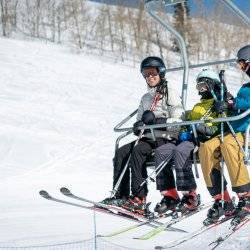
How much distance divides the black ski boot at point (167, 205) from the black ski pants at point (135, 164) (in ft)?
0.70

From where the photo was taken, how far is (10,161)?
13336 mm

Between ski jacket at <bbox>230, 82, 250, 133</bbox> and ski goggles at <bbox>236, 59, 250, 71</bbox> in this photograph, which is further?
ski goggles at <bbox>236, 59, 250, 71</bbox>

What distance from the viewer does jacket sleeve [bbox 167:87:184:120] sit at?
607 centimetres

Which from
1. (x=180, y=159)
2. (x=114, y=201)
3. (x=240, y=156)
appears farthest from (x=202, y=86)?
(x=114, y=201)

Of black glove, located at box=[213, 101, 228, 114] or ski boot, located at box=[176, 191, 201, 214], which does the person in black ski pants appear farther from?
black glove, located at box=[213, 101, 228, 114]

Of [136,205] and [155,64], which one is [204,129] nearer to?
[155,64]

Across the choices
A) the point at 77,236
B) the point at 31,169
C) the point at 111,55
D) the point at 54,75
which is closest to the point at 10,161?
the point at 31,169

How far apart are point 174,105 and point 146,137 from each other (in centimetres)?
51

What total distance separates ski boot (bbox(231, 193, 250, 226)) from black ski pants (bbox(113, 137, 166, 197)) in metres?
1.17

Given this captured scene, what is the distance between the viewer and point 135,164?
6078 mm

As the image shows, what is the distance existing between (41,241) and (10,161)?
670 cm

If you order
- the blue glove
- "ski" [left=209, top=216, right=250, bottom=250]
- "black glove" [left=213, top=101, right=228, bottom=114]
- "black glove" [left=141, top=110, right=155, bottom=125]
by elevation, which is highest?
"black glove" [left=213, top=101, right=228, bottom=114]

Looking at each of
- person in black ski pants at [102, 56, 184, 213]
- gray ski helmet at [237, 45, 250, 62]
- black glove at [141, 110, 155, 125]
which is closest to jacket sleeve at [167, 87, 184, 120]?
person in black ski pants at [102, 56, 184, 213]

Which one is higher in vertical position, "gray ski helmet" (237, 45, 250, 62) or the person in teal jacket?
"gray ski helmet" (237, 45, 250, 62)
